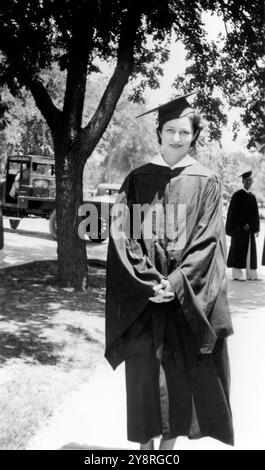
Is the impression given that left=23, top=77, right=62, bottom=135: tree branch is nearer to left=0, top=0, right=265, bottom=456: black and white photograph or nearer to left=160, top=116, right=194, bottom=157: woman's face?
left=0, top=0, right=265, bottom=456: black and white photograph

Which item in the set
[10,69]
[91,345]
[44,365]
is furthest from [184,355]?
[10,69]

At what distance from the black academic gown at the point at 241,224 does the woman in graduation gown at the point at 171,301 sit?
23.7 ft

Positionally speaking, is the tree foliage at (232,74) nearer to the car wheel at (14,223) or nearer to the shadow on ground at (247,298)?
the shadow on ground at (247,298)

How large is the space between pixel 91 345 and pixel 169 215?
9.88 ft

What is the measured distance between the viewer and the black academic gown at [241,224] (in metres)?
10.0

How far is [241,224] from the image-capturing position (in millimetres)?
10281

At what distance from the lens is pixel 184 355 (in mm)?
2896

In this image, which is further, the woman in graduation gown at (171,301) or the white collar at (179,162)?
the white collar at (179,162)

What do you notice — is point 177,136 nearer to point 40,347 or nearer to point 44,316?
point 40,347

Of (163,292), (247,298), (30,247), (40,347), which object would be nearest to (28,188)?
(30,247)

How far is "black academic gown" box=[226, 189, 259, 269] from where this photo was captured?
10.0m

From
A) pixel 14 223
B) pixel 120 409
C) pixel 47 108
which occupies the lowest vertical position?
pixel 120 409

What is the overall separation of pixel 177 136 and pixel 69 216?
5.54 meters

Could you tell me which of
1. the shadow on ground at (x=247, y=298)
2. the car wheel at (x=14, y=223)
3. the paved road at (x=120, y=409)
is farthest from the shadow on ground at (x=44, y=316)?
the car wheel at (x=14, y=223)
